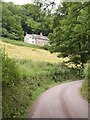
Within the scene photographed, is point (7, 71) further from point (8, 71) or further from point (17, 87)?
point (17, 87)

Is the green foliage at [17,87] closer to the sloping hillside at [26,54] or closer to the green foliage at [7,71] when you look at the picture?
the green foliage at [7,71]

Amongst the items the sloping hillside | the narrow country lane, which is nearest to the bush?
the narrow country lane

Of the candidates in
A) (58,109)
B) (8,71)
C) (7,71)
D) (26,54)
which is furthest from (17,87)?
(26,54)

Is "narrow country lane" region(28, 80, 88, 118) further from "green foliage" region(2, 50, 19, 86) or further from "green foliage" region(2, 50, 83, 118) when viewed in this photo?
"green foliage" region(2, 50, 19, 86)

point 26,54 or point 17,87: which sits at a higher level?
point 26,54

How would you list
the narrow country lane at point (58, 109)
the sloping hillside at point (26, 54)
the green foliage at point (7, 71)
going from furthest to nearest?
the sloping hillside at point (26, 54) → the green foliage at point (7, 71) → the narrow country lane at point (58, 109)

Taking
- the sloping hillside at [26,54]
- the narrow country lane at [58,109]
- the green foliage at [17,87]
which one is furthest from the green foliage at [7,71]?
the sloping hillside at [26,54]

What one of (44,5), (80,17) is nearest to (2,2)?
(44,5)

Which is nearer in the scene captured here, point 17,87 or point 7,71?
point 7,71

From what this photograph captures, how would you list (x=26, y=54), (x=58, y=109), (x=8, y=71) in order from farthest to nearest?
(x=26, y=54), (x=58, y=109), (x=8, y=71)

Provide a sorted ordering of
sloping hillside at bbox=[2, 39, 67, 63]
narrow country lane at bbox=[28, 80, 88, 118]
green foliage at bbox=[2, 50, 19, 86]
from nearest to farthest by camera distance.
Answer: narrow country lane at bbox=[28, 80, 88, 118] → green foliage at bbox=[2, 50, 19, 86] → sloping hillside at bbox=[2, 39, 67, 63]

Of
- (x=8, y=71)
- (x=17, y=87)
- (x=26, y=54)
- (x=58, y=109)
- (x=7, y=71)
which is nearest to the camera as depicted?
(x=7, y=71)

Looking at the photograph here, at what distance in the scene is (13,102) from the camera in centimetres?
1605

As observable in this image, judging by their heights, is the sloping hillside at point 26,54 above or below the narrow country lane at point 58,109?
above
